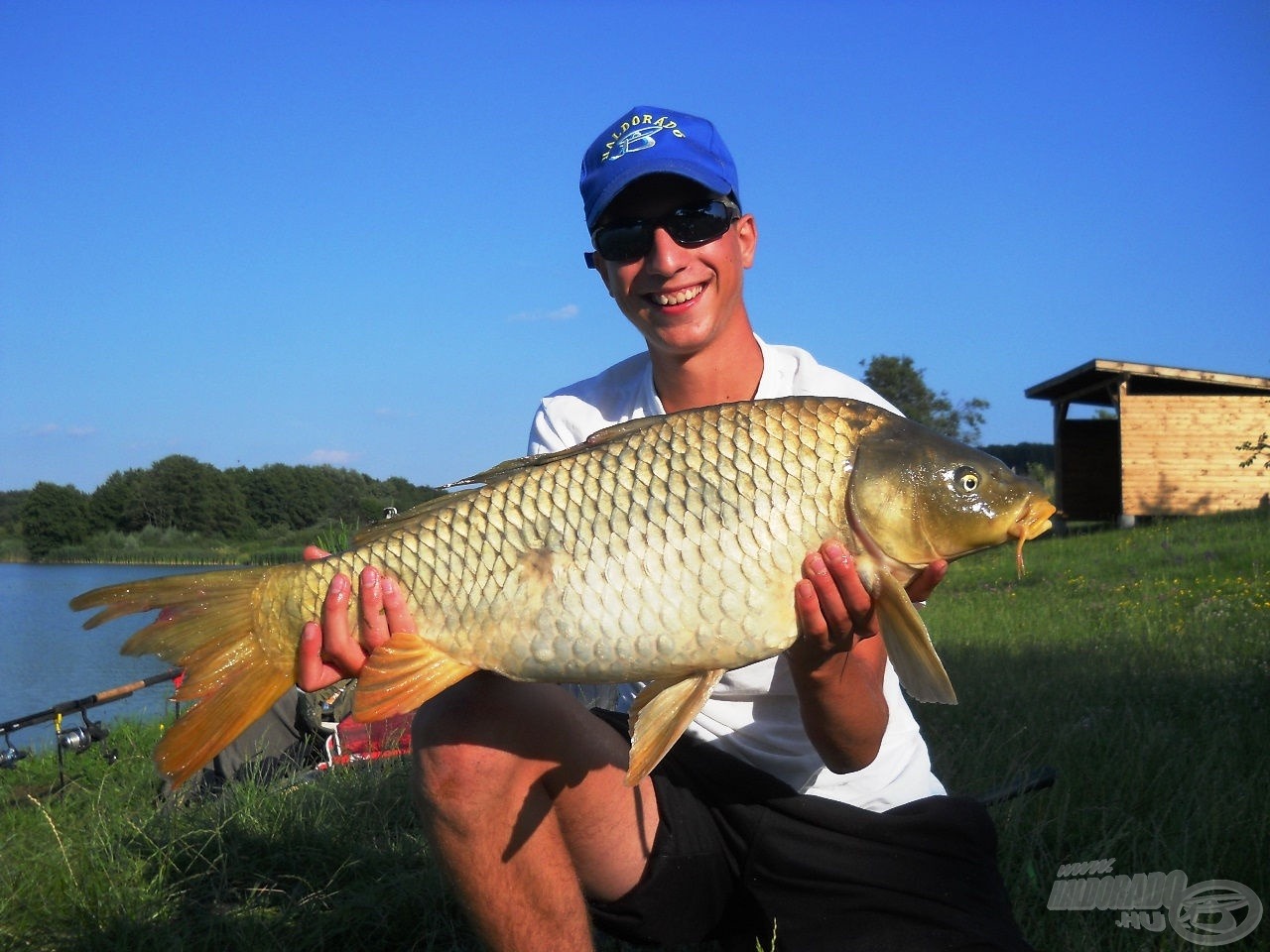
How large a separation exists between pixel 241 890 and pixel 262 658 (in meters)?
1.08

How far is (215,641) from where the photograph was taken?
1688mm

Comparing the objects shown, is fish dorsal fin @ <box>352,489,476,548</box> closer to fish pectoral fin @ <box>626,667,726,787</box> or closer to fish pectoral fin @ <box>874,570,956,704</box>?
fish pectoral fin @ <box>626,667,726,787</box>

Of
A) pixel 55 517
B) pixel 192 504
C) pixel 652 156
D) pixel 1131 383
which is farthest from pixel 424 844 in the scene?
pixel 1131 383

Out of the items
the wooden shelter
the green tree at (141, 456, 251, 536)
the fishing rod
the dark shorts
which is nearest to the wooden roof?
the wooden shelter

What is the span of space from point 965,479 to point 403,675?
0.94 meters

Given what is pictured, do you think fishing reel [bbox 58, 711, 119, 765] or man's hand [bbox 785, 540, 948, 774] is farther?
fishing reel [bbox 58, 711, 119, 765]

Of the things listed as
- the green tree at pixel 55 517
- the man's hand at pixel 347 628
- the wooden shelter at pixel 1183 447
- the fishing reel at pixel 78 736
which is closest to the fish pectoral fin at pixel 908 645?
the man's hand at pixel 347 628

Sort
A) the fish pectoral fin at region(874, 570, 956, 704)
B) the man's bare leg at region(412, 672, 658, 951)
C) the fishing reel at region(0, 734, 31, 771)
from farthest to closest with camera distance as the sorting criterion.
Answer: the fishing reel at region(0, 734, 31, 771) < the man's bare leg at region(412, 672, 658, 951) < the fish pectoral fin at region(874, 570, 956, 704)

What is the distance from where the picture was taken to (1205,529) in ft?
35.3

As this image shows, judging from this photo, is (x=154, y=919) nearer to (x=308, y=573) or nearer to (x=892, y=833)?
(x=308, y=573)

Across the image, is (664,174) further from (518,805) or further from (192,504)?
(192,504)

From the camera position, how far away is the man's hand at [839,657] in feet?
5.03

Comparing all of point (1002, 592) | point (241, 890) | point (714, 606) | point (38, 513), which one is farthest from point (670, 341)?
point (38, 513)

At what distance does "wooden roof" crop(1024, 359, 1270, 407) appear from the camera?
13477 mm
